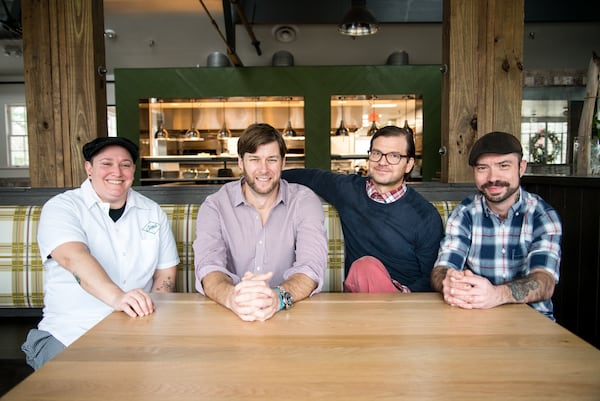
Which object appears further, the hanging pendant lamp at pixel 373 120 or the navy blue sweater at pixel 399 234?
the hanging pendant lamp at pixel 373 120

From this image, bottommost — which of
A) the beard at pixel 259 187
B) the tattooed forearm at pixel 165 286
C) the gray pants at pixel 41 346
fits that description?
the gray pants at pixel 41 346

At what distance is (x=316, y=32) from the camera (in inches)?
369

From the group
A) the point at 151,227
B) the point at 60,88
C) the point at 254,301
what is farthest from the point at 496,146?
→ the point at 60,88

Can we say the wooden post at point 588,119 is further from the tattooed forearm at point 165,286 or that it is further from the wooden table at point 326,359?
the tattooed forearm at point 165,286

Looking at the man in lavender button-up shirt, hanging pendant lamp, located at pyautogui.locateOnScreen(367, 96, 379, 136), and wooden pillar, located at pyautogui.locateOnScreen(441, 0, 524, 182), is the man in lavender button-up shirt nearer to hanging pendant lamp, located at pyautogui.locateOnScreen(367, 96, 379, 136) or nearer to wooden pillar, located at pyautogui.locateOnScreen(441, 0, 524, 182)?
wooden pillar, located at pyautogui.locateOnScreen(441, 0, 524, 182)

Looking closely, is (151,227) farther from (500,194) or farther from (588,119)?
(588,119)

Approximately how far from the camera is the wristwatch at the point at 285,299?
1415 mm

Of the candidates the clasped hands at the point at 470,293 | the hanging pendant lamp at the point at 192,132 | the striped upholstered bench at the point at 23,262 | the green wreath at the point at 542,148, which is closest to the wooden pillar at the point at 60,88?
the striped upholstered bench at the point at 23,262

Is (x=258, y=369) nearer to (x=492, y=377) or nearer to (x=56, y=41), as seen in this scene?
(x=492, y=377)

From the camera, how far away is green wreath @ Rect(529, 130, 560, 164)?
17.6 ft

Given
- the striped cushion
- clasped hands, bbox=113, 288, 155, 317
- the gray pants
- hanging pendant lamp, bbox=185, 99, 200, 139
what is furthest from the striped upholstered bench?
hanging pendant lamp, bbox=185, 99, 200, 139

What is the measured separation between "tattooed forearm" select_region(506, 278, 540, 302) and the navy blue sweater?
480mm

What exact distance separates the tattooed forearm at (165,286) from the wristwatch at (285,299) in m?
0.66

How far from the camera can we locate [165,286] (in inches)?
76.3
